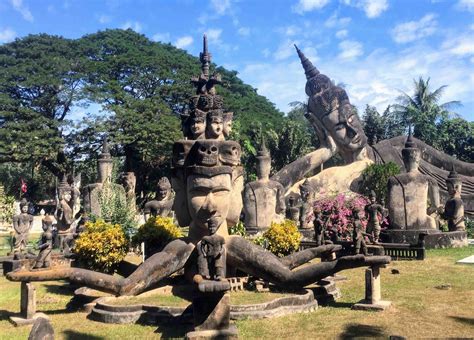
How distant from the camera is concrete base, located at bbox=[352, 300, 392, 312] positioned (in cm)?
856

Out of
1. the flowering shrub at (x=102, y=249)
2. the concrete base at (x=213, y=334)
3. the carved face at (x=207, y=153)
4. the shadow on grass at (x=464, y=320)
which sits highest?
the carved face at (x=207, y=153)

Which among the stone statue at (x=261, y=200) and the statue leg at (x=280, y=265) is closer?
the statue leg at (x=280, y=265)

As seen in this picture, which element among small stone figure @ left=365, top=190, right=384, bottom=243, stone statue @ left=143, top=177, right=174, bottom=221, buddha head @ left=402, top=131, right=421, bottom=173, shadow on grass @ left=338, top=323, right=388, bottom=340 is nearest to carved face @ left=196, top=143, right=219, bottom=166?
shadow on grass @ left=338, top=323, right=388, bottom=340

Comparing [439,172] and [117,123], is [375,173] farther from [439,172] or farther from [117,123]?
[117,123]

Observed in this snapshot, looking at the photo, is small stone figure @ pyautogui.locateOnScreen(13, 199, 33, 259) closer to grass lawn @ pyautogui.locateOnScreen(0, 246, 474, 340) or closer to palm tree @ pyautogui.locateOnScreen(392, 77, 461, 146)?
grass lawn @ pyautogui.locateOnScreen(0, 246, 474, 340)

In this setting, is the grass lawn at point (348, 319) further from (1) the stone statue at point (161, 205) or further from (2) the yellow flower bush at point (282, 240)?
(1) the stone statue at point (161, 205)

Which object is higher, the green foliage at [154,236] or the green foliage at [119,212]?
the green foliage at [119,212]

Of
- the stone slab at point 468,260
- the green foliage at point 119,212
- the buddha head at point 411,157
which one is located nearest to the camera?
the stone slab at point 468,260

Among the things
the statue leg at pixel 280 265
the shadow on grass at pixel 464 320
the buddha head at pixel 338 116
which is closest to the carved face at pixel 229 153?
the statue leg at pixel 280 265

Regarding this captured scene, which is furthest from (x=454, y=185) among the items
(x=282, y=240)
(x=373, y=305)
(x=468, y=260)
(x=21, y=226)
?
(x=21, y=226)

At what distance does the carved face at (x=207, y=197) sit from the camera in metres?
8.80

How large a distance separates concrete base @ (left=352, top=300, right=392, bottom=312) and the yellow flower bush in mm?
2537

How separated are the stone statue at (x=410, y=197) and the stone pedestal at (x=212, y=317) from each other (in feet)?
38.8

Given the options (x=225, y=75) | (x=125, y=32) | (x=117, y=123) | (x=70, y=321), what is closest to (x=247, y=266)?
(x=70, y=321)
